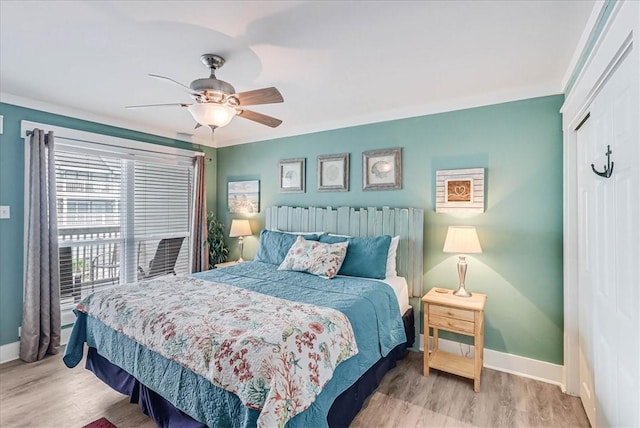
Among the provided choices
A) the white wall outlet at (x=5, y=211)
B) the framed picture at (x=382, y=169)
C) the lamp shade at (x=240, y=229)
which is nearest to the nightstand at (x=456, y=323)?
the framed picture at (x=382, y=169)

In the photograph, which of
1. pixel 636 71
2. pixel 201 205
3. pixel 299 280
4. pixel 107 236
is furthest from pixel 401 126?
pixel 107 236

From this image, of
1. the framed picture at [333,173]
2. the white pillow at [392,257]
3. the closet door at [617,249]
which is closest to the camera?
the closet door at [617,249]

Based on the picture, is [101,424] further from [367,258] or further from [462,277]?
[462,277]

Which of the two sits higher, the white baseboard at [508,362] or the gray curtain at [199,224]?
the gray curtain at [199,224]

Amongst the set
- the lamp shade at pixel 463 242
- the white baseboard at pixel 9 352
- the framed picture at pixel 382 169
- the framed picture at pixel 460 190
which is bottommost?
the white baseboard at pixel 9 352

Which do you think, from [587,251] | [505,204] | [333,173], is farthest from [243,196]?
[587,251]

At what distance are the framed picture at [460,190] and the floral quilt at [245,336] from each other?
1.66 metres

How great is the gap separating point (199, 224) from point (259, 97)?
2.86 m

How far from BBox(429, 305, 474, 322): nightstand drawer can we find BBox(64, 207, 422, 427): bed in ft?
0.94

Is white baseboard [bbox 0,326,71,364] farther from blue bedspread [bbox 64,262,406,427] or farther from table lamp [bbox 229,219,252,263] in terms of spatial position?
table lamp [bbox 229,219,252,263]

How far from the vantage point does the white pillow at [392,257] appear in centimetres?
301

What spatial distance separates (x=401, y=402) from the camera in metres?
2.29

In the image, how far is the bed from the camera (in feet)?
4.71

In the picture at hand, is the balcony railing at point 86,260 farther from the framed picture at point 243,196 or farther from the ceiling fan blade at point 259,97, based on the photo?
the ceiling fan blade at point 259,97
